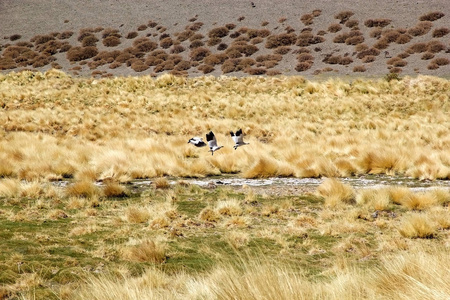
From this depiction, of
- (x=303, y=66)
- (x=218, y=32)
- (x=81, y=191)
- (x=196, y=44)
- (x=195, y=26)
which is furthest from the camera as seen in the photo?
(x=195, y=26)

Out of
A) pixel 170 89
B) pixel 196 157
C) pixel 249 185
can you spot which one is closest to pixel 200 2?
pixel 170 89

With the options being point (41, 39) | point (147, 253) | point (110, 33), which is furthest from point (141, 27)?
point (147, 253)

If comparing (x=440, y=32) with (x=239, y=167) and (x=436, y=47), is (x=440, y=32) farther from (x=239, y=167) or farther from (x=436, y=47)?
(x=239, y=167)

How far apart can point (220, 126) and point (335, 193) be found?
11.8 metres

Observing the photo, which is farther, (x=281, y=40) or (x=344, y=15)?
(x=344, y=15)

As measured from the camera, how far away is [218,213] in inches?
302

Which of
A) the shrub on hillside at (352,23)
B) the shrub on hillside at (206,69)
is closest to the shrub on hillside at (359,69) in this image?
the shrub on hillside at (352,23)

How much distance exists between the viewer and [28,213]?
751 cm

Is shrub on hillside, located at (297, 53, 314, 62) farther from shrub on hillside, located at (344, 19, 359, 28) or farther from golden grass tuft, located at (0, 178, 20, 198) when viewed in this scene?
golden grass tuft, located at (0, 178, 20, 198)

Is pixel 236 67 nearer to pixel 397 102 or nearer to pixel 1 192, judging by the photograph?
pixel 397 102

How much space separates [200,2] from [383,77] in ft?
104

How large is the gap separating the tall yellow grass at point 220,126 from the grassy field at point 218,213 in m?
0.09

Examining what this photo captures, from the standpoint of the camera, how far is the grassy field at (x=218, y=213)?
3.84 metres

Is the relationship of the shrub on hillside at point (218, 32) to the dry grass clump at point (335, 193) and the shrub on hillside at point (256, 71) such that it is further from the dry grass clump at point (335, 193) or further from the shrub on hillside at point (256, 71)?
the dry grass clump at point (335, 193)
